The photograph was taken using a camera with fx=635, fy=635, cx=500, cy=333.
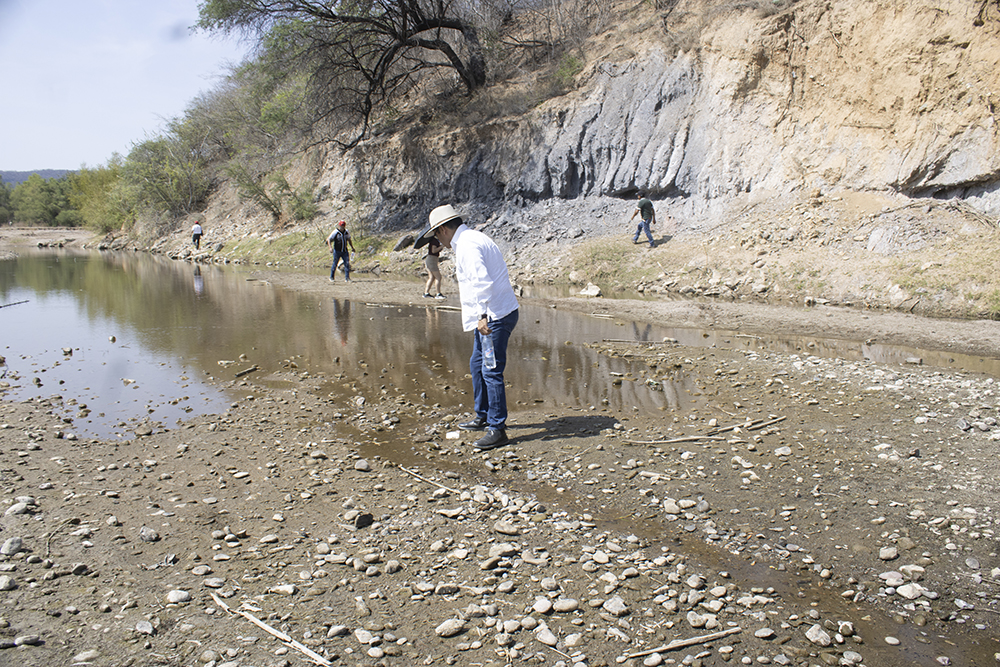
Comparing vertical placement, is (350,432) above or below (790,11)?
below

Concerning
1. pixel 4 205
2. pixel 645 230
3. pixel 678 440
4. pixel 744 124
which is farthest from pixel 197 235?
pixel 4 205

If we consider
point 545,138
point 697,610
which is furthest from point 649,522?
point 545,138

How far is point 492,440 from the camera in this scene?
604cm

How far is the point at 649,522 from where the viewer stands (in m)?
4.65

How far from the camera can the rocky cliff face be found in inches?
623

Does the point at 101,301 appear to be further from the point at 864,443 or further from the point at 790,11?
the point at 790,11

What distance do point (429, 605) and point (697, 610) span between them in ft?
5.00

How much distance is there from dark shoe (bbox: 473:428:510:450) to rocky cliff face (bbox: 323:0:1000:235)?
14.8 meters

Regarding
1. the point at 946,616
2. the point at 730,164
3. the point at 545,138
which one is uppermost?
the point at 545,138

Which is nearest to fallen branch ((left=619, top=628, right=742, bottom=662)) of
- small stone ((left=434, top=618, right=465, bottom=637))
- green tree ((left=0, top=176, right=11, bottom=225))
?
small stone ((left=434, top=618, right=465, bottom=637))

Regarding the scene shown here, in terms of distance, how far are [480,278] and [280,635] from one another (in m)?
3.43

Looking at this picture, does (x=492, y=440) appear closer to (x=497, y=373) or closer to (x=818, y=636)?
(x=497, y=373)

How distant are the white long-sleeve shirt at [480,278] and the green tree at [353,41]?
2108 cm

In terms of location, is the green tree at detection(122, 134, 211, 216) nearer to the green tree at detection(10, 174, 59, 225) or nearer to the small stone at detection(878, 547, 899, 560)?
the small stone at detection(878, 547, 899, 560)
